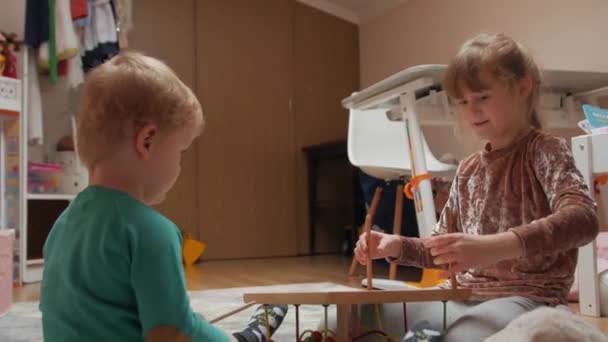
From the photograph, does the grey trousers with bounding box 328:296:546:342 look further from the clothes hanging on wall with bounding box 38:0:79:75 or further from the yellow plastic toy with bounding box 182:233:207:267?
the yellow plastic toy with bounding box 182:233:207:267

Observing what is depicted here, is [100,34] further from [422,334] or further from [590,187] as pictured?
[422,334]

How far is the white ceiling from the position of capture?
12.9 ft

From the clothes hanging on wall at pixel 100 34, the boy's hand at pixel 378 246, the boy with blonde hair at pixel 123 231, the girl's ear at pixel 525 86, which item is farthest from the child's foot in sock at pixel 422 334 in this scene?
the clothes hanging on wall at pixel 100 34

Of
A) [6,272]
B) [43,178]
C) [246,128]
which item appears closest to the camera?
[6,272]

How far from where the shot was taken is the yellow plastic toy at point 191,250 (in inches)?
131

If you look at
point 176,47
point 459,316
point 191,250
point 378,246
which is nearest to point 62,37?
point 176,47

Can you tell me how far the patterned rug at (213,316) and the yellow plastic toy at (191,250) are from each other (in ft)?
4.19

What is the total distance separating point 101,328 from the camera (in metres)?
0.65

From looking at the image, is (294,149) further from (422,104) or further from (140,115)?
(140,115)

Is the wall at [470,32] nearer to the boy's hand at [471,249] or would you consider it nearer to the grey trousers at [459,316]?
the grey trousers at [459,316]

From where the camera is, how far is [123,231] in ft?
2.09

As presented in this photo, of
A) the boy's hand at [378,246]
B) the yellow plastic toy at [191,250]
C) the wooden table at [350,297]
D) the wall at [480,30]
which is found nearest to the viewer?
the wooden table at [350,297]

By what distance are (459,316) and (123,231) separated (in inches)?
21.7

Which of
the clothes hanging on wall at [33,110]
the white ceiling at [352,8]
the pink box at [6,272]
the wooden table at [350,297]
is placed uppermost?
the white ceiling at [352,8]
